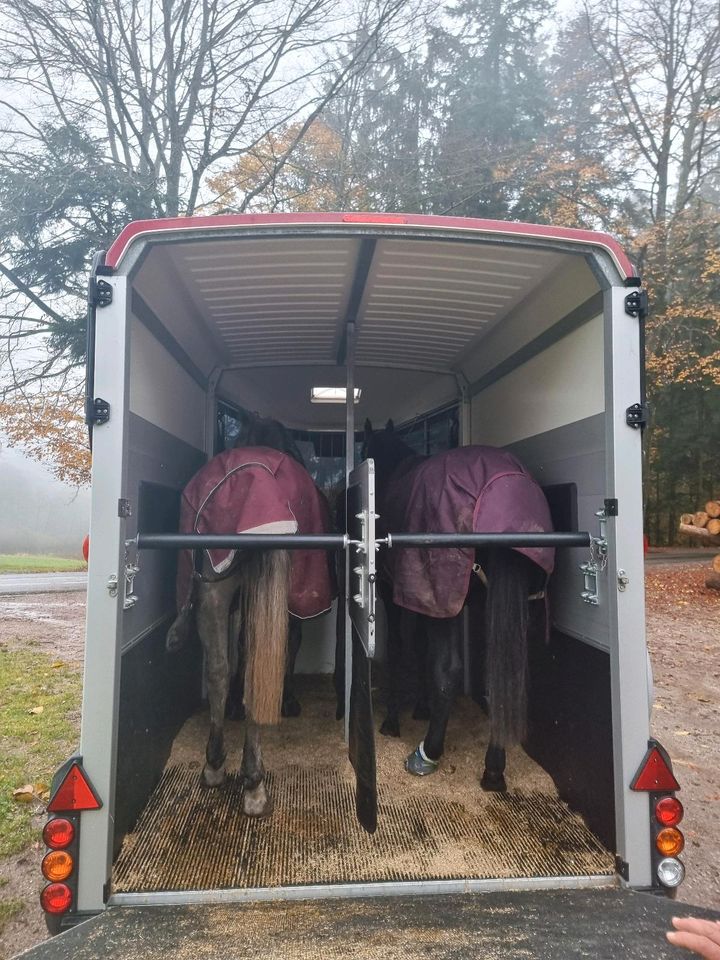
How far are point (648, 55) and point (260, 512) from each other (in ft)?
51.8

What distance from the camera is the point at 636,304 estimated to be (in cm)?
201

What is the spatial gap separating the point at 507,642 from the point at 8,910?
92.5 inches

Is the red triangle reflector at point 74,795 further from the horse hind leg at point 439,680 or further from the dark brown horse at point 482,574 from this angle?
the horse hind leg at point 439,680

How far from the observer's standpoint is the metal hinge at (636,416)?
1.97 metres

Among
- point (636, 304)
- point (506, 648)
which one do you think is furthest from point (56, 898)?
point (636, 304)

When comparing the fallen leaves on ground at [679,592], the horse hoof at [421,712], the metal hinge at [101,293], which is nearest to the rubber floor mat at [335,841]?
the horse hoof at [421,712]

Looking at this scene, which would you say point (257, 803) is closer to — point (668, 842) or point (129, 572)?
point (129, 572)

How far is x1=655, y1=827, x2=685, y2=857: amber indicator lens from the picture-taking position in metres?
1.86

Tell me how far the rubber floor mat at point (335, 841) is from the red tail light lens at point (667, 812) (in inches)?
10.1

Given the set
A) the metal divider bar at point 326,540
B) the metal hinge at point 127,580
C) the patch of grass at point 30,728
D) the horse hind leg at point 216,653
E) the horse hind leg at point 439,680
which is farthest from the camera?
the patch of grass at point 30,728

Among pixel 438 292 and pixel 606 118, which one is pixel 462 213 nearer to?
pixel 606 118

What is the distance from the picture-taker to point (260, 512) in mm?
2365

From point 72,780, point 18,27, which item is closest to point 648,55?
point 18,27

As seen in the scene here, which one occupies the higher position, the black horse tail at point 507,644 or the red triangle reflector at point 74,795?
the black horse tail at point 507,644
